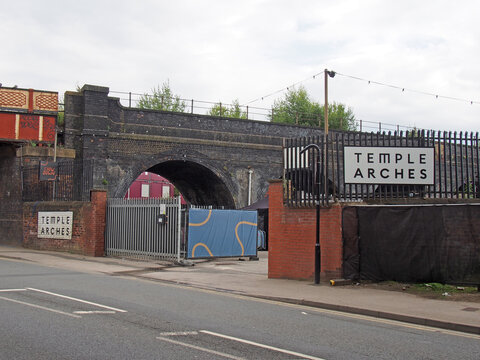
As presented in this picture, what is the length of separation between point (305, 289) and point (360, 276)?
173 cm

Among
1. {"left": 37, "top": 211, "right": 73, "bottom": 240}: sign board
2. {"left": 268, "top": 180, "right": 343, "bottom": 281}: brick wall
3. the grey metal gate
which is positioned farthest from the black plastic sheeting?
{"left": 37, "top": 211, "right": 73, "bottom": 240}: sign board

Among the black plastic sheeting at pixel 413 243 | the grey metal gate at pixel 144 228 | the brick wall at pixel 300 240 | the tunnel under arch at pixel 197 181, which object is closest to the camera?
the black plastic sheeting at pixel 413 243

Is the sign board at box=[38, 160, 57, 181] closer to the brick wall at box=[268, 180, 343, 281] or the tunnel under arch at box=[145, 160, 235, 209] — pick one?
the tunnel under arch at box=[145, 160, 235, 209]

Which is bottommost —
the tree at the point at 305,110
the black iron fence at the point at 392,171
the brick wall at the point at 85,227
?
the brick wall at the point at 85,227

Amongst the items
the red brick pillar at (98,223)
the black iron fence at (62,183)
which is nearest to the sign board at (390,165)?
the red brick pillar at (98,223)

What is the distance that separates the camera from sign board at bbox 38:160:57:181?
79.8ft

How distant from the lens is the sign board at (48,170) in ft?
79.8

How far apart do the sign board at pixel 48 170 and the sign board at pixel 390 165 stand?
15.3 meters

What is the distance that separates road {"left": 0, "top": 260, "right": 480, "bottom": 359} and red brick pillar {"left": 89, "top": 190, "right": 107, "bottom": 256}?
977cm

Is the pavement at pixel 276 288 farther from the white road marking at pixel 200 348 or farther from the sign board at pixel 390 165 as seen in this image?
the white road marking at pixel 200 348

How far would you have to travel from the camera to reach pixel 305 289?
13094mm

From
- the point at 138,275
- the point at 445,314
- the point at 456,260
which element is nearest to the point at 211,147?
the point at 138,275

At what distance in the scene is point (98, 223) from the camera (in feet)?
72.2

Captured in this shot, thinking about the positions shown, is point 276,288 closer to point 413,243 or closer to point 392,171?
point 413,243
